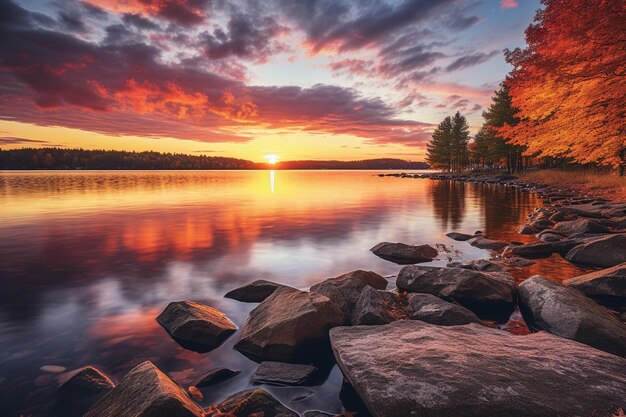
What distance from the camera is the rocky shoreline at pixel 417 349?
337 cm

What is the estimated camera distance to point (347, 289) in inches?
294

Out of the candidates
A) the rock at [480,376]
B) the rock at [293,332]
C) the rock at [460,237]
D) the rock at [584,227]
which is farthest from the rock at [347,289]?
the rock at [584,227]

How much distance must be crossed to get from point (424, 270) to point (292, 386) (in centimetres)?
451

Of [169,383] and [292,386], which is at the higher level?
[169,383]

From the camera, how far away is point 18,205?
3097 cm

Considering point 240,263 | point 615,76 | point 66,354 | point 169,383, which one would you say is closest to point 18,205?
point 240,263

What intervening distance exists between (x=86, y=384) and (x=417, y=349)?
15.2ft

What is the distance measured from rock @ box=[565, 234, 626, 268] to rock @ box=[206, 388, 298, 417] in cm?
1004

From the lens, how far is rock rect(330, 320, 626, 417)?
127 inches

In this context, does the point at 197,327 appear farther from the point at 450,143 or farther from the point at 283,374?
the point at 450,143

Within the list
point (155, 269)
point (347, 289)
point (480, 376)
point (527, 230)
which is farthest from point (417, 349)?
point (527, 230)

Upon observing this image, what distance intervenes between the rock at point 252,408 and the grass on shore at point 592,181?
28372 mm

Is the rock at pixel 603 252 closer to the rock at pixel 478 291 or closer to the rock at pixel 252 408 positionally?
the rock at pixel 478 291

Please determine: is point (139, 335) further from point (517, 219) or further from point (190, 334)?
point (517, 219)
